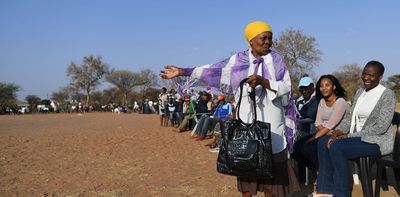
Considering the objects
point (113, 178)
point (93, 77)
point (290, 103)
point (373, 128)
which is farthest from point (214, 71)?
point (93, 77)

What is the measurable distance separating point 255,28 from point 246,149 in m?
0.97

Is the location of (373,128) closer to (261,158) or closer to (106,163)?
(261,158)

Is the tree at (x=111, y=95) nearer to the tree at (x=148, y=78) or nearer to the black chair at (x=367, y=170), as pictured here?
the tree at (x=148, y=78)

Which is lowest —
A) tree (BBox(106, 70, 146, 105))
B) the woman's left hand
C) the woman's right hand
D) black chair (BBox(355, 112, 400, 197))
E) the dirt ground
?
the dirt ground

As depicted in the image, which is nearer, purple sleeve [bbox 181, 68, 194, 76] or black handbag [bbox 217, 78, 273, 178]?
black handbag [bbox 217, 78, 273, 178]

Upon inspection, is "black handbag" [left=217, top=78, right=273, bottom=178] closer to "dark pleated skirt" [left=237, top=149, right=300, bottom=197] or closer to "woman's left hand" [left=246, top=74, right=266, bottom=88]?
"woman's left hand" [left=246, top=74, right=266, bottom=88]

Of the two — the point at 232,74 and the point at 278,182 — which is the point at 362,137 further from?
the point at 232,74

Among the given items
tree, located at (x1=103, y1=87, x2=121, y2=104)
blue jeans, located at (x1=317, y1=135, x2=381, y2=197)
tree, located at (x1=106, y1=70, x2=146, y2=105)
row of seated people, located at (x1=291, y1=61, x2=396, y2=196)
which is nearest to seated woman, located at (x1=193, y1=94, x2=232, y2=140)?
row of seated people, located at (x1=291, y1=61, x2=396, y2=196)

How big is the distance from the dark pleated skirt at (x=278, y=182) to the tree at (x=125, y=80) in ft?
219

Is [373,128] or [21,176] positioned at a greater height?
[373,128]

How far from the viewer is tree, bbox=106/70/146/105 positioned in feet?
230

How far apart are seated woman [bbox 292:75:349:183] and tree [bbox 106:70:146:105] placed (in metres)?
65.1

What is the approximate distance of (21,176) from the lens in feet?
20.7

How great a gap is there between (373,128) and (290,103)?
4.63 feet
